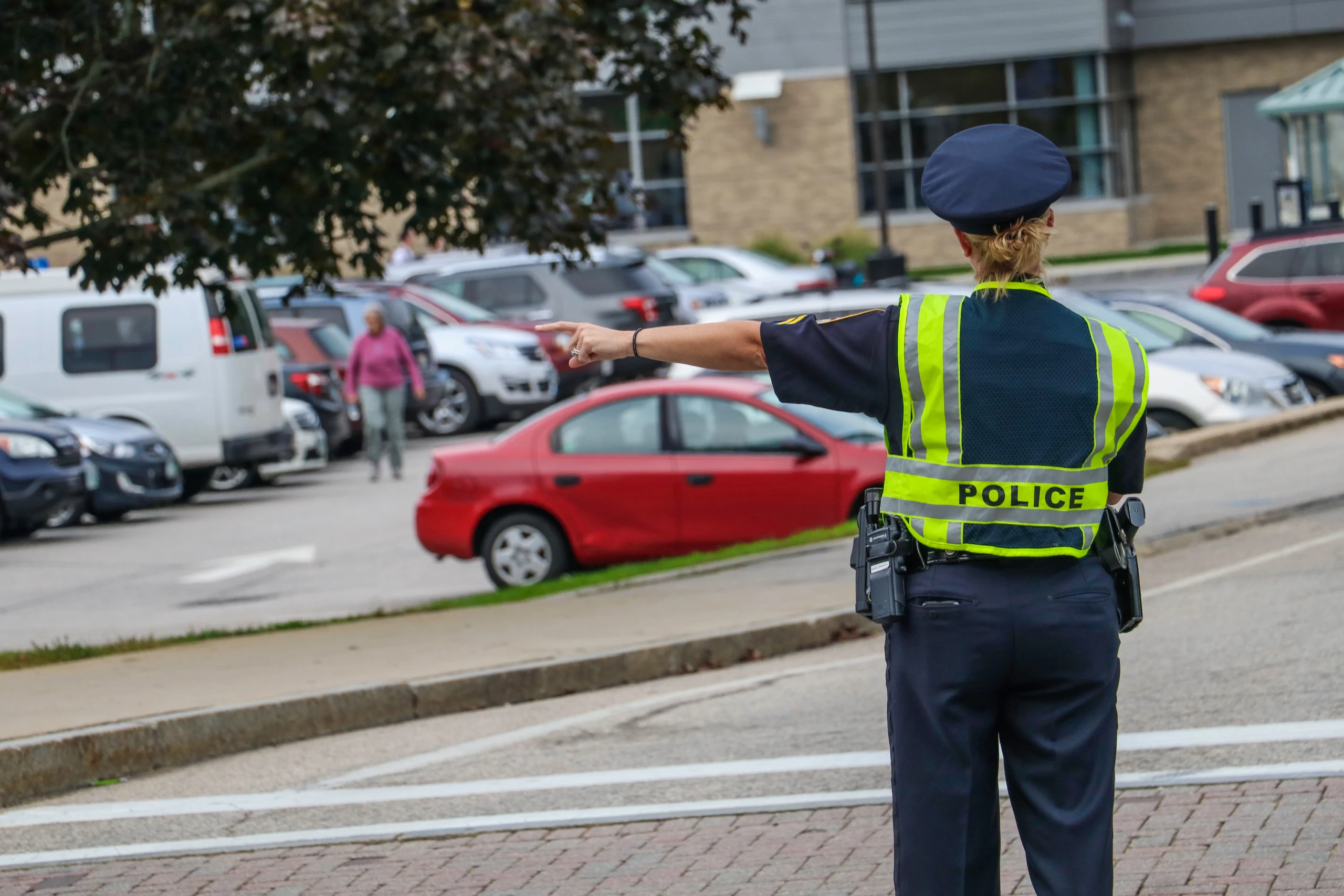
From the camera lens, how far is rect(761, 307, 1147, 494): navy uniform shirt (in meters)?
3.42

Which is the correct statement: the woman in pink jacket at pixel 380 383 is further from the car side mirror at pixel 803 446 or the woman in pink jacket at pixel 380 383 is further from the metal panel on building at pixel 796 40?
the metal panel on building at pixel 796 40

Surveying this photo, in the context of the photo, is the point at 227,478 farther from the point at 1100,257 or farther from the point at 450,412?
the point at 1100,257

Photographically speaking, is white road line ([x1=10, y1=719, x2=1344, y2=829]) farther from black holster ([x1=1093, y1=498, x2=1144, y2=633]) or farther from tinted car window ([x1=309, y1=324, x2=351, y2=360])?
tinted car window ([x1=309, y1=324, x2=351, y2=360])

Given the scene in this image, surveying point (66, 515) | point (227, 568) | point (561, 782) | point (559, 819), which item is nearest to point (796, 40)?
point (66, 515)

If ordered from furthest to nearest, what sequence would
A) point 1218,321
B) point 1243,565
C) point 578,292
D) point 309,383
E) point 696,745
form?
point 578,292 → point 309,383 → point 1218,321 → point 1243,565 → point 696,745

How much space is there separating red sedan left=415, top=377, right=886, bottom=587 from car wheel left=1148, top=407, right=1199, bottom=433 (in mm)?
4745

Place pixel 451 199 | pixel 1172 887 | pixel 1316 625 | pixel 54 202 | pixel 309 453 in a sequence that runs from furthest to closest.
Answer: pixel 54 202, pixel 309 453, pixel 451 199, pixel 1316 625, pixel 1172 887

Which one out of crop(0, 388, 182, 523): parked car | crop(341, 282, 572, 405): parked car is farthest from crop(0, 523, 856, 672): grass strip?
crop(341, 282, 572, 405): parked car

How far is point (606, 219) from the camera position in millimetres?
11633

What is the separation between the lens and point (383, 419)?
19.2 metres

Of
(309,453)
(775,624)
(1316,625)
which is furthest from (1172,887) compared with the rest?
(309,453)

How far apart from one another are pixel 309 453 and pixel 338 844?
1482 centimetres

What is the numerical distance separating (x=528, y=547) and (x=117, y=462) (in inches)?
256

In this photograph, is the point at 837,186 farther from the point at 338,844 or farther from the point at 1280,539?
the point at 338,844
